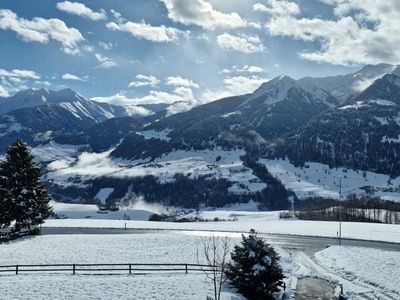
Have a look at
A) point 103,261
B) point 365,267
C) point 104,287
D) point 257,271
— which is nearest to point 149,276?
point 104,287

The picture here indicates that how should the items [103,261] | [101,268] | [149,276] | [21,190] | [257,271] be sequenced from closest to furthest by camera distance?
[257,271], [149,276], [101,268], [103,261], [21,190]

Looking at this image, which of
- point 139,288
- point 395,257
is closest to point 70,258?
point 139,288

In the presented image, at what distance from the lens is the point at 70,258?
5934cm

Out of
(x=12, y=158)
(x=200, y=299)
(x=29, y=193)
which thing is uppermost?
(x=12, y=158)

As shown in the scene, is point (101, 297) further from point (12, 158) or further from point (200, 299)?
point (12, 158)

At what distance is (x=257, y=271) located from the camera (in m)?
45.4

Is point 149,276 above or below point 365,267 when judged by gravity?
below

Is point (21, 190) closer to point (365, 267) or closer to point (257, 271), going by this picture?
point (257, 271)

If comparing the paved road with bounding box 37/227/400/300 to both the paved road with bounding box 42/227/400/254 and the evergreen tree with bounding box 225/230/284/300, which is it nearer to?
the paved road with bounding box 42/227/400/254

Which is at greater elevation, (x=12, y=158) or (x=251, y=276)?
(x=12, y=158)

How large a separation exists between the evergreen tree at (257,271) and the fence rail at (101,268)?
540 centimetres

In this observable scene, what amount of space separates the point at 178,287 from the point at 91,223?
7084cm

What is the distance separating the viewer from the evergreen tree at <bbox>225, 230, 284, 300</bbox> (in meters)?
45.7

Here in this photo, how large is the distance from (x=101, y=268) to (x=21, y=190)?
28.3 meters
